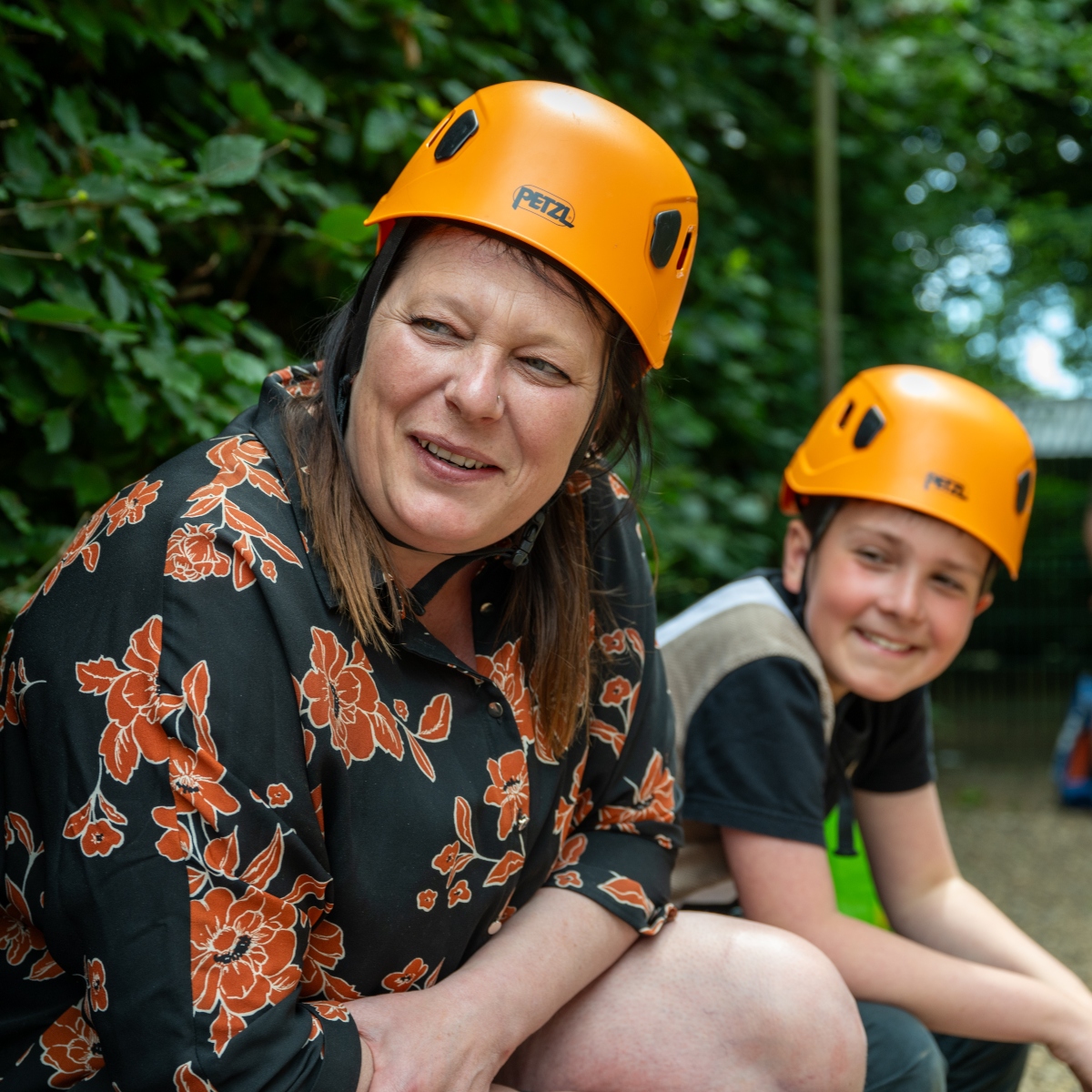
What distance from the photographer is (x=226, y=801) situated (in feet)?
3.86

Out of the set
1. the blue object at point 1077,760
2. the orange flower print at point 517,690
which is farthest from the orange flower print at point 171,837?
the blue object at point 1077,760

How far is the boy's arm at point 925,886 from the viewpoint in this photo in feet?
A: 7.11

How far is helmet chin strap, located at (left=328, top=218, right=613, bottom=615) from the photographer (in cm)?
145

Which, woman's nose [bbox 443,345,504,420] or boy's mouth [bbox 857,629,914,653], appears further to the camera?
boy's mouth [bbox 857,629,914,653]

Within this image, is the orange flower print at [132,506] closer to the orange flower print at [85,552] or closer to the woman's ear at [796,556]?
the orange flower print at [85,552]

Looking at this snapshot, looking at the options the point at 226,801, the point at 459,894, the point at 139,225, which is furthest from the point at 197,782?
the point at 139,225

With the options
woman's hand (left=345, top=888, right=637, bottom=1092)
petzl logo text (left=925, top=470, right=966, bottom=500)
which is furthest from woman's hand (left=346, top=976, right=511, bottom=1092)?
petzl logo text (left=925, top=470, right=966, bottom=500)

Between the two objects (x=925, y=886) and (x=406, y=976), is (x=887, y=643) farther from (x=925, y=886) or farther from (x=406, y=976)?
(x=406, y=976)

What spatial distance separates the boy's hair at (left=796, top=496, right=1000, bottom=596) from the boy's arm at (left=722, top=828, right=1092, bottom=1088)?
0.58m

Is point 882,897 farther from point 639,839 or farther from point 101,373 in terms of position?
point 101,373

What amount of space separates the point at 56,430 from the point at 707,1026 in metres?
1.28

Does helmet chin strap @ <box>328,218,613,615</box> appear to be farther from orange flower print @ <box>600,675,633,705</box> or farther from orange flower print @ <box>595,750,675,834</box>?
orange flower print @ <box>595,750,675,834</box>

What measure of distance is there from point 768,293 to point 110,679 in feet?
12.3

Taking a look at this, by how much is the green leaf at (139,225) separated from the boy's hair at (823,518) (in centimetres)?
121
